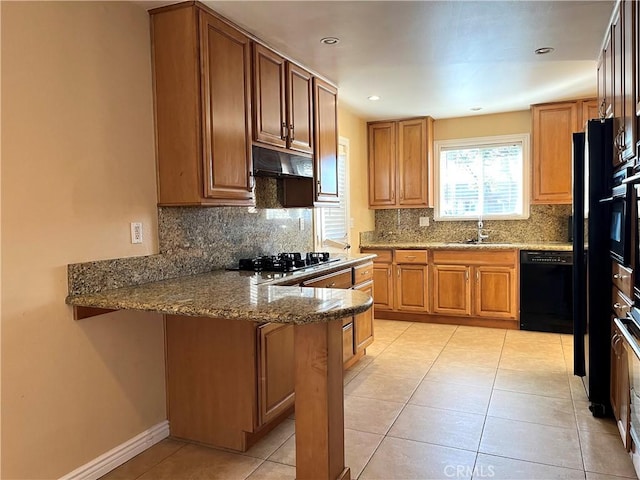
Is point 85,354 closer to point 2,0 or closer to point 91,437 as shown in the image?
point 91,437

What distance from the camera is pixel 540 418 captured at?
2.74m

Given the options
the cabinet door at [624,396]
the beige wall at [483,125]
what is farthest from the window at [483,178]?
the cabinet door at [624,396]

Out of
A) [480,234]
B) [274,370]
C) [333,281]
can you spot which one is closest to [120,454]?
[274,370]

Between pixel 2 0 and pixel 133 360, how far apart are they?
170 cm

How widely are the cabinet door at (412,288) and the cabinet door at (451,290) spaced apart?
111mm

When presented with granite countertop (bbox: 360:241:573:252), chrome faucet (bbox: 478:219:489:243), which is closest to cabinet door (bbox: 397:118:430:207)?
granite countertop (bbox: 360:241:573:252)

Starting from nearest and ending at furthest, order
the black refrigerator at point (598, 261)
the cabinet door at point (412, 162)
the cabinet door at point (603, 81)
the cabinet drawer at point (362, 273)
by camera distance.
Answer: the black refrigerator at point (598, 261)
the cabinet door at point (603, 81)
the cabinet drawer at point (362, 273)
the cabinet door at point (412, 162)

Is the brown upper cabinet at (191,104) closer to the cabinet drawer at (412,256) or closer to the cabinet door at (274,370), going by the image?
the cabinet door at (274,370)

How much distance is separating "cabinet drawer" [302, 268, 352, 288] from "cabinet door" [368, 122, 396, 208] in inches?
89.7

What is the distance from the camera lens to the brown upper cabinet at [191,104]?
2428mm

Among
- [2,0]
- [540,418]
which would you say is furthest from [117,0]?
[540,418]

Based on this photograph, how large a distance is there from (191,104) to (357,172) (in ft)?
10.3

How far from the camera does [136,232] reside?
2.41 metres

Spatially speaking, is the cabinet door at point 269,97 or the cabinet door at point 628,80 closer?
the cabinet door at point 628,80
